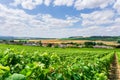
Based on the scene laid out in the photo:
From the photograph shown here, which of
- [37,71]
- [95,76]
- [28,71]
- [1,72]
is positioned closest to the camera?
[1,72]

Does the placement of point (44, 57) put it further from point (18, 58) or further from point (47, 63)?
point (18, 58)

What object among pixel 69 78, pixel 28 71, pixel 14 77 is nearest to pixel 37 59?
pixel 69 78

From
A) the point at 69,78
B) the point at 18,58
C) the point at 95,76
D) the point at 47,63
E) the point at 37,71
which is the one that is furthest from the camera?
the point at 95,76

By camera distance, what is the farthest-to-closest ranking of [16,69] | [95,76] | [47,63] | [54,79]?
[95,76] < [47,63] < [16,69] < [54,79]

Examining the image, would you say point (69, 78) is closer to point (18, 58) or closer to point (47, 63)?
point (18, 58)

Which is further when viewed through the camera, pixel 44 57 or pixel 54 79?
pixel 44 57

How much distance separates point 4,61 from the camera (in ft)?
18.6

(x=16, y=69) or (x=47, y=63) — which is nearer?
(x=16, y=69)

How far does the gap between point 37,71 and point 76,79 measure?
201 centimetres

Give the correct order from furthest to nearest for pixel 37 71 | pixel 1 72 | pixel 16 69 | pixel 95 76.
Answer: pixel 95 76
pixel 16 69
pixel 37 71
pixel 1 72

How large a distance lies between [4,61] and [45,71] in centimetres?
140

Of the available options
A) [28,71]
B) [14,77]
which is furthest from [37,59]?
[14,77]

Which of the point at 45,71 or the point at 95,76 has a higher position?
the point at 45,71

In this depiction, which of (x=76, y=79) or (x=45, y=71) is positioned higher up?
(x=45, y=71)
